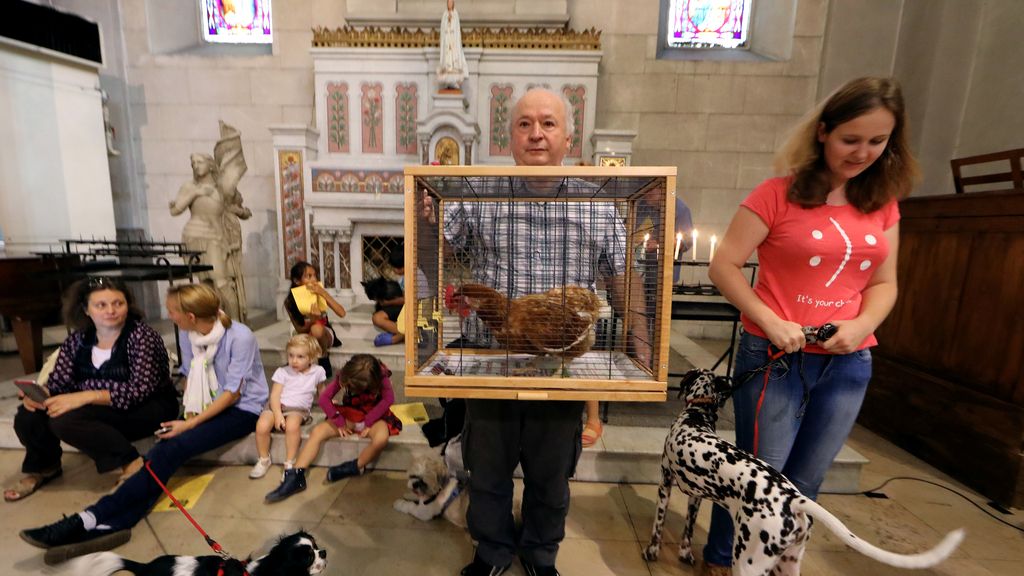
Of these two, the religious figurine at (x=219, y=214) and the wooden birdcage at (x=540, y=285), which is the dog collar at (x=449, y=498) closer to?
the wooden birdcage at (x=540, y=285)

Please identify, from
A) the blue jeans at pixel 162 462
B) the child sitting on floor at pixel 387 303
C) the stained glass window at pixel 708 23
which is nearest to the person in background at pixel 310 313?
the child sitting on floor at pixel 387 303

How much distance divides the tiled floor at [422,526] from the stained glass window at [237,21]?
5511 millimetres

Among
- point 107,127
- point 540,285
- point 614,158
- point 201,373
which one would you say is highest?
point 107,127

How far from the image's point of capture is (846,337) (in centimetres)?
128

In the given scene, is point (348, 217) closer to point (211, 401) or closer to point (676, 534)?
point (211, 401)

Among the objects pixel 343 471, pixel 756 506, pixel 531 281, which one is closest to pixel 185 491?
pixel 343 471

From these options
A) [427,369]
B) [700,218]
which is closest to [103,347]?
[427,369]

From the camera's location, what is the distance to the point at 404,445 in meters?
2.51

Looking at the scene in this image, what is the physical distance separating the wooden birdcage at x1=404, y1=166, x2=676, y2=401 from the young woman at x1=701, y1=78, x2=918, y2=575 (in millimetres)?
356

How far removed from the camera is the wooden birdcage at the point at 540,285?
118cm

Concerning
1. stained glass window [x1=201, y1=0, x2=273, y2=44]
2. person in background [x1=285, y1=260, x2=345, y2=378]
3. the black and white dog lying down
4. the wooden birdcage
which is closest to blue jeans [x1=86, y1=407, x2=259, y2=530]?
the black and white dog lying down

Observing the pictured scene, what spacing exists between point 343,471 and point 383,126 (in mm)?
3768

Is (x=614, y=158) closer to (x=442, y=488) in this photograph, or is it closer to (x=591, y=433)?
(x=591, y=433)

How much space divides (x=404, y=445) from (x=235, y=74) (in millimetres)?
5548
